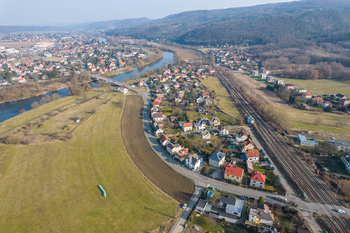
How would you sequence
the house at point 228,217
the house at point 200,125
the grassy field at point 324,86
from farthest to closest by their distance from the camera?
the grassy field at point 324,86 → the house at point 200,125 → the house at point 228,217

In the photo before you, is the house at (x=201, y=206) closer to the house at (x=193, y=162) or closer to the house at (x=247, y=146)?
the house at (x=193, y=162)

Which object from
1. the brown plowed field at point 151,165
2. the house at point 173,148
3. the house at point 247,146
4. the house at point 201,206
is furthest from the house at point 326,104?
the house at point 201,206

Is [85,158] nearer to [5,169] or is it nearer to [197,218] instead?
[5,169]

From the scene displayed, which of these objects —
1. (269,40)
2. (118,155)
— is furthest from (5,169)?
(269,40)

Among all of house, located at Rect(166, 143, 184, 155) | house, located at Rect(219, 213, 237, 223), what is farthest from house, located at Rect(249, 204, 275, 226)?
house, located at Rect(166, 143, 184, 155)

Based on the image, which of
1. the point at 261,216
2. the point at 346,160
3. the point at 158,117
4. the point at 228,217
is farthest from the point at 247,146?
the point at 158,117

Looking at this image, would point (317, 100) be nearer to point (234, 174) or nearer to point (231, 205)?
point (234, 174)
